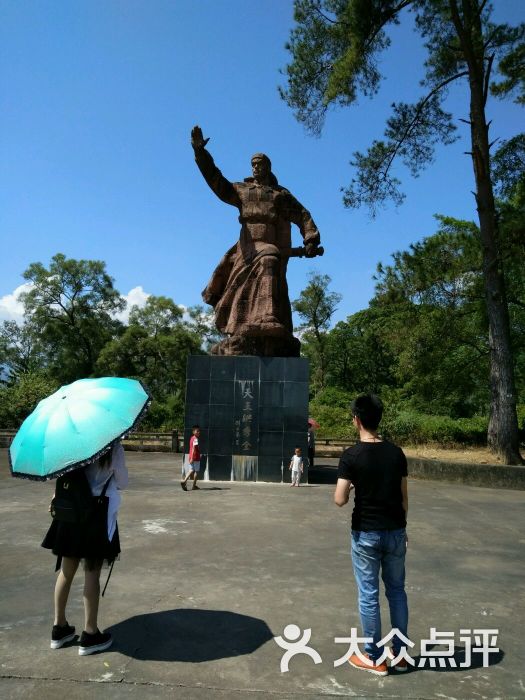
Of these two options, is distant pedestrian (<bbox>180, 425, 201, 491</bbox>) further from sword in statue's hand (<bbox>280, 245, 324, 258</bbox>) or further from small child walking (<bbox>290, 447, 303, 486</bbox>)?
sword in statue's hand (<bbox>280, 245, 324, 258</bbox>)

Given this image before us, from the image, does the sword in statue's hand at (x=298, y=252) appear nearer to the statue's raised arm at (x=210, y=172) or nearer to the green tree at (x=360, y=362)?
the statue's raised arm at (x=210, y=172)

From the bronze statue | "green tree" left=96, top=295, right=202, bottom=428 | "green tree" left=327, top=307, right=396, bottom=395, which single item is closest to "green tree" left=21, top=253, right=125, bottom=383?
"green tree" left=96, top=295, right=202, bottom=428

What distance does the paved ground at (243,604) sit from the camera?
2.42 metres

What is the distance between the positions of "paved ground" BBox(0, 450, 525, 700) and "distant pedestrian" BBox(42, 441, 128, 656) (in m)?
0.10

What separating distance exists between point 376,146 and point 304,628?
1185 cm

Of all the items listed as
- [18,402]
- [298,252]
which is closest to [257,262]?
[298,252]

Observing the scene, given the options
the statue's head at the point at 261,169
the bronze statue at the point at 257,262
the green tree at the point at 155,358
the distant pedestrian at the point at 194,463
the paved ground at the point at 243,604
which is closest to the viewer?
the paved ground at the point at 243,604

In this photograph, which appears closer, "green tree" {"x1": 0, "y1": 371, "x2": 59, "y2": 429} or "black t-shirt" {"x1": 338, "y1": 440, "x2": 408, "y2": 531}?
"black t-shirt" {"x1": 338, "y1": 440, "x2": 408, "y2": 531}

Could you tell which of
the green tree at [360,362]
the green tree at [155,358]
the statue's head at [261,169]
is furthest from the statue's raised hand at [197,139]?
the green tree at [360,362]

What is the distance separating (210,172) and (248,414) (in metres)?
4.59

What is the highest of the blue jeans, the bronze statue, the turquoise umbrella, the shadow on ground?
the bronze statue

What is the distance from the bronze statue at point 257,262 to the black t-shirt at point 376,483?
23.5 ft

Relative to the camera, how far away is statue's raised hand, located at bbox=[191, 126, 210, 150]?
9.78 meters

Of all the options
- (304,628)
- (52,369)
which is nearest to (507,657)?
(304,628)
